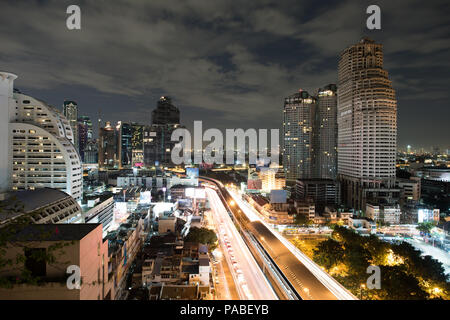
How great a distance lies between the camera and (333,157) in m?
40.1

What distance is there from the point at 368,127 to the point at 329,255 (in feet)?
62.2

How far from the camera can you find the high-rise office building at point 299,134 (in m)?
41.0

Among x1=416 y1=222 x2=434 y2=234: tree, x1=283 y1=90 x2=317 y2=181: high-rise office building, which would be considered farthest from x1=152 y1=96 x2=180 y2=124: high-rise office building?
x1=416 y1=222 x2=434 y2=234: tree

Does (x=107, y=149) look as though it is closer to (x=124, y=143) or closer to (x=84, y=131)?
(x=124, y=143)

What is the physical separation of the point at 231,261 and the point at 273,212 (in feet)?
32.0

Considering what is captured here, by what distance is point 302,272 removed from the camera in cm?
1214

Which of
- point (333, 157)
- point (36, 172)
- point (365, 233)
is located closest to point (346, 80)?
point (333, 157)

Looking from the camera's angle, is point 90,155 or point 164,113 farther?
point 90,155

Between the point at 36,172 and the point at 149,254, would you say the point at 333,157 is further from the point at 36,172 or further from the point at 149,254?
the point at 36,172

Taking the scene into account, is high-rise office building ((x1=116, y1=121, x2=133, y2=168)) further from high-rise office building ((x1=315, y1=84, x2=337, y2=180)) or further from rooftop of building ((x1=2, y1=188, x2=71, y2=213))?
rooftop of building ((x1=2, y1=188, x2=71, y2=213))

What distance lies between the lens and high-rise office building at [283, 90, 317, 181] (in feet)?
135

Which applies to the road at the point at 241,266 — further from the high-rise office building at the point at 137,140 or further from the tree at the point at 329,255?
the high-rise office building at the point at 137,140

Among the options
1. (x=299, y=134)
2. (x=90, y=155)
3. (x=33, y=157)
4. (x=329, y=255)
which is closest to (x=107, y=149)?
(x=90, y=155)

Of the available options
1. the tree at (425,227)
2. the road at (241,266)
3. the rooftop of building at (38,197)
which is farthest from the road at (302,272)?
the rooftop of building at (38,197)
